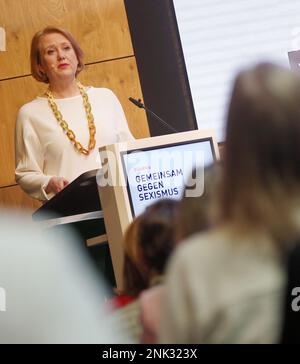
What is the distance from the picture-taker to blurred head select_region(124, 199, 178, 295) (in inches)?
50.1

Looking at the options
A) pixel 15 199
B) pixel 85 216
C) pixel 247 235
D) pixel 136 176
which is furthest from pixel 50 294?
pixel 15 199

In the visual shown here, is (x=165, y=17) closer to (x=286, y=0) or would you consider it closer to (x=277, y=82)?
(x=286, y=0)

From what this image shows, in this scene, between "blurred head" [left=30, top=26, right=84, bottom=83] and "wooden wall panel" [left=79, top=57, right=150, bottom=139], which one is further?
"wooden wall panel" [left=79, top=57, right=150, bottom=139]

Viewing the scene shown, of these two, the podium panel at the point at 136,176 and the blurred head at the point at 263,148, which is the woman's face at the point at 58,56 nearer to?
the podium panel at the point at 136,176

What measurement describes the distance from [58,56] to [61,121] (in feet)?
0.82

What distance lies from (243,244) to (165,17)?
354cm

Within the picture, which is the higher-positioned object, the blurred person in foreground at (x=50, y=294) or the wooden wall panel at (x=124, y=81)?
the wooden wall panel at (x=124, y=81)

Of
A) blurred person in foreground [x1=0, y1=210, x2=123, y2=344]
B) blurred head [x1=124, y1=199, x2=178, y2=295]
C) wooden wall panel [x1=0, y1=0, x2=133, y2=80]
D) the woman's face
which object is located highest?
wooden wall panel [x1=0, y1=0, x2=133, y2=80]

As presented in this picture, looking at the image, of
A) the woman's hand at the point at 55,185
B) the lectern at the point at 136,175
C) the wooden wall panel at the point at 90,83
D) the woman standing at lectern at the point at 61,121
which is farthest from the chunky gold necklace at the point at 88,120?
the wooden wall panel at the point at 90,83

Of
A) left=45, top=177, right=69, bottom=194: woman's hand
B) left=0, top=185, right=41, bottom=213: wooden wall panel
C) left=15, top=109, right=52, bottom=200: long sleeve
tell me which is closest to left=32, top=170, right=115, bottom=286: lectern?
left=45, top=177, right=69, bottom=194: woman's hand

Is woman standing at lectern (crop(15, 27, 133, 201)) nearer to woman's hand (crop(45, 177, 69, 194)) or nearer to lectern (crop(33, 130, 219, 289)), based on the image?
woman's hand (crop(45, 177, 69, 194))

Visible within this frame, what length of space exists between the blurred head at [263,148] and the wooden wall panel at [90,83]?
11.0ft

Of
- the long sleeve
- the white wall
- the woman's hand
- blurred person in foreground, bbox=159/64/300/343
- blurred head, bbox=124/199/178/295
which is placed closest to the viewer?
blurred person in foreground, bbox=159/64/300/343

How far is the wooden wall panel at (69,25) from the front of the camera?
14.6ft
